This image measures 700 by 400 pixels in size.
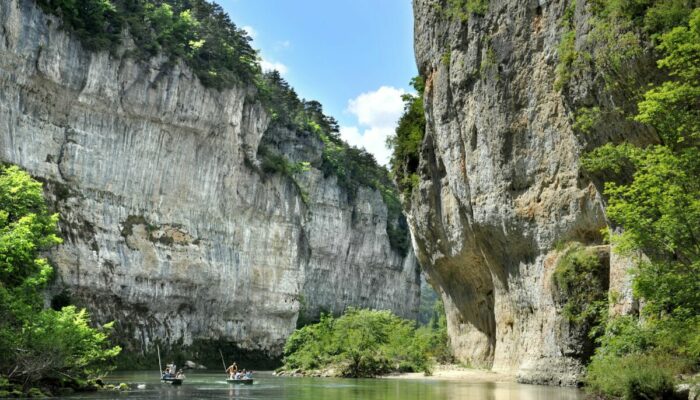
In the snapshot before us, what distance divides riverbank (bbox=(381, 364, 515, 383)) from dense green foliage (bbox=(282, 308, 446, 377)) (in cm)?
80

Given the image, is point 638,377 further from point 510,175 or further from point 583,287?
point 510,175

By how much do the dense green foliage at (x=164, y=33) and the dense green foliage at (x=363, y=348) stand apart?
27.5 meters

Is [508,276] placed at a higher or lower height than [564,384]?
higher

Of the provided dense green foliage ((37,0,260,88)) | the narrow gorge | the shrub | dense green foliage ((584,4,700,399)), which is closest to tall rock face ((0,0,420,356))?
dense green foliage ((37,0,260,88))

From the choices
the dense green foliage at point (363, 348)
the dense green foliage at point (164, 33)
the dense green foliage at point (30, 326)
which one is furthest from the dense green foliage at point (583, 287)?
the dense green foliage at point (164, 33)

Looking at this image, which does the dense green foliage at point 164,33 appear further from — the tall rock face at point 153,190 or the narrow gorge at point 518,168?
the narrow gorge at point 518,168

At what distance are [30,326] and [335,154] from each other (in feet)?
245

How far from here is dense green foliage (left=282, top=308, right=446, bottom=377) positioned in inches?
1753

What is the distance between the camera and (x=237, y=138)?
6938 centimetres

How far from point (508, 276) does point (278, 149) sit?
53338 mm

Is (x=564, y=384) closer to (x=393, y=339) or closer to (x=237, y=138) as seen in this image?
(x=393, y=339)

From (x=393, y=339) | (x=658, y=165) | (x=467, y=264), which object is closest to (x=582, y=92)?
(x=658, y=165)

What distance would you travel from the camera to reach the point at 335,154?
9844cm

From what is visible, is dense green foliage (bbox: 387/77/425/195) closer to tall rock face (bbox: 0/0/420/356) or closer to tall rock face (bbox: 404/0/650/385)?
tall rock face (bbox: 404/0/650/385)
